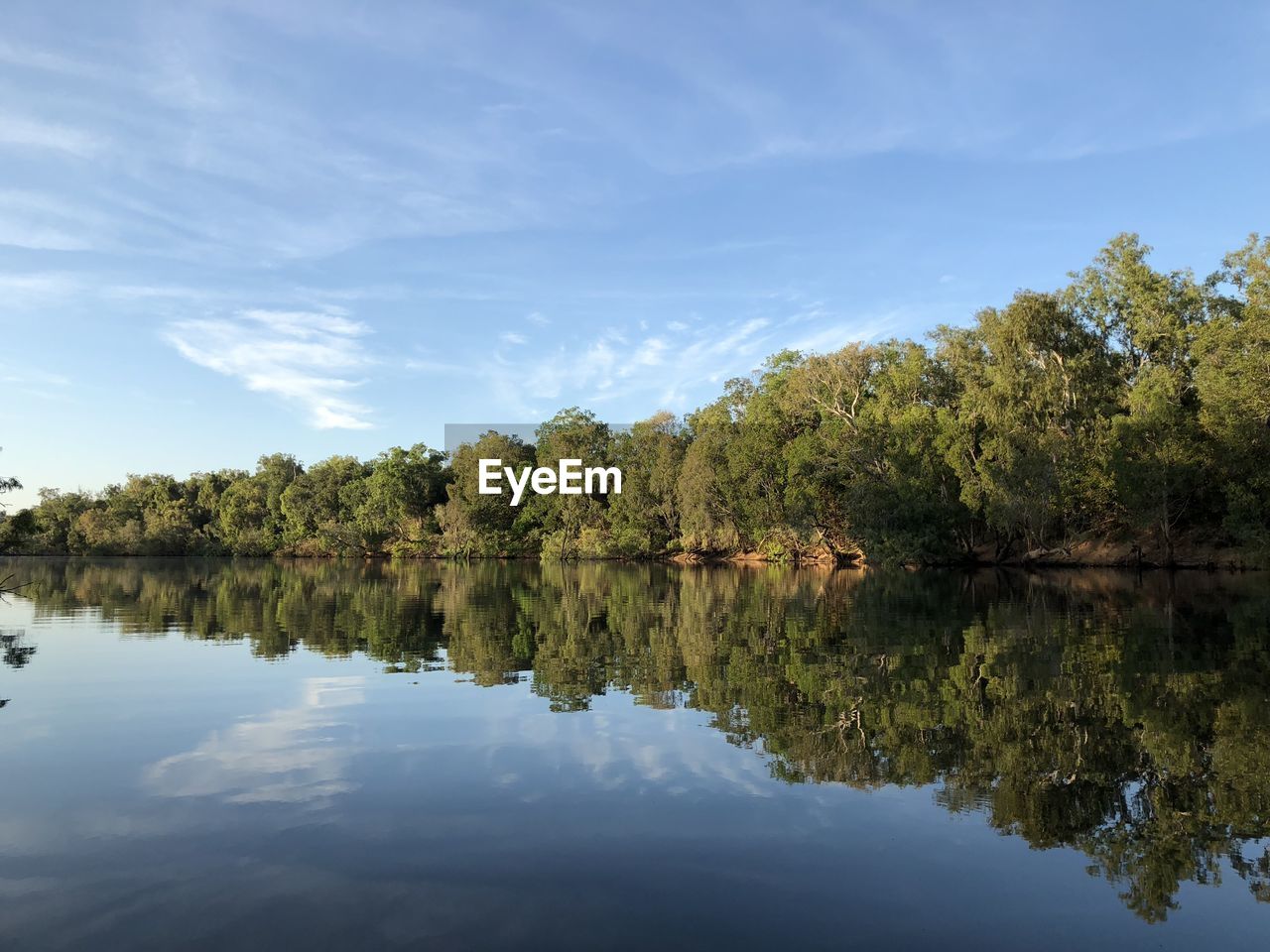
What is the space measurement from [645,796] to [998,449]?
4842cm

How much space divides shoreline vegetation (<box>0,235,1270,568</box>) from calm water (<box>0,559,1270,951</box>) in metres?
26.6

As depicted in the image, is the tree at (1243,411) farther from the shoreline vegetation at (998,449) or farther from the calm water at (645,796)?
the calm water at (645,796)

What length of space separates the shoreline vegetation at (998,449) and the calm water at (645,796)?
26.6 m

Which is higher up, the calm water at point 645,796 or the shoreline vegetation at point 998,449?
the shoreline vegetation at point 998,449

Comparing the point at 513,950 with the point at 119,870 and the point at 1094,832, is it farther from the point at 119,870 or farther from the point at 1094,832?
the point at 1094,832

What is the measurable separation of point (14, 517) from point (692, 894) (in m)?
34.8

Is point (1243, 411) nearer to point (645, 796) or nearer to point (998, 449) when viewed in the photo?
point (998, 449)

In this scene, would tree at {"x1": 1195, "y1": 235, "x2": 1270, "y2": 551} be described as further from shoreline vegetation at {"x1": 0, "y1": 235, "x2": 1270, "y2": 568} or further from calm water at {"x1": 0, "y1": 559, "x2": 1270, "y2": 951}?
calm water at {"x1": 0, "y1": 559, "x2": 1270, "y2": 951}

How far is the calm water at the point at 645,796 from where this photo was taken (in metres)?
5.64

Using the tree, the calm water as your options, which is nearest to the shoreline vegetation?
the tree

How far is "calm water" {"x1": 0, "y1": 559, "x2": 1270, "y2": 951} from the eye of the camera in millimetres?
5645

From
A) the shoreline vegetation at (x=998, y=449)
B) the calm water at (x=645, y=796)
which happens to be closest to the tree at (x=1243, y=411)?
the shoreline vegetation at (x=998, y=449)

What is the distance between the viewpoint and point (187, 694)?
44.9ft

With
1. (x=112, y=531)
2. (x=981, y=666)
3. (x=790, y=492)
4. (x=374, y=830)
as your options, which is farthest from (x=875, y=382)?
(x=112, y=531)
